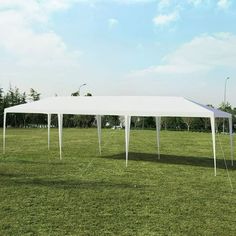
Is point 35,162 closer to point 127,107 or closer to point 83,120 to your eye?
point 127,107

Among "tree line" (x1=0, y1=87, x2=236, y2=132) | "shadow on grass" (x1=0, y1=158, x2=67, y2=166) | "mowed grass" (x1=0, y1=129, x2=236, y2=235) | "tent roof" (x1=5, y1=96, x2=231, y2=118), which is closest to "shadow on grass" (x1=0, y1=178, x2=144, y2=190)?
"mowed grass" (x1=0, y1=129, x2=236, y2=235)

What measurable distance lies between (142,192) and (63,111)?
5705 millimetres

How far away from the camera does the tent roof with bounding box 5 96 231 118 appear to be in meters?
11.9

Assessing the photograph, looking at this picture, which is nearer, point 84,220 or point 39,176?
point 84,220

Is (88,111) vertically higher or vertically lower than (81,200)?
higher

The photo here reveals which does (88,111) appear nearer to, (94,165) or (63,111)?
(63,111)

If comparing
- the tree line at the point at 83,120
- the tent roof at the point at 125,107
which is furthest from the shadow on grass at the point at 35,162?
the tree line at the point at 83,120

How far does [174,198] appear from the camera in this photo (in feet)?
28.1

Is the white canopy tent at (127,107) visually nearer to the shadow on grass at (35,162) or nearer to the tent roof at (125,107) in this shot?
the tent roof at (125,107)

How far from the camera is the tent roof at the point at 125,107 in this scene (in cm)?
1192

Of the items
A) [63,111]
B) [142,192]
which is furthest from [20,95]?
[142,192]

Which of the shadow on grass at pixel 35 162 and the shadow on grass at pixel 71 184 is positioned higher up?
the shadow on grass at pixel 35 162

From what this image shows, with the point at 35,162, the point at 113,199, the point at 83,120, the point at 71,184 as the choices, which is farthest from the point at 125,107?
the point at 83,120

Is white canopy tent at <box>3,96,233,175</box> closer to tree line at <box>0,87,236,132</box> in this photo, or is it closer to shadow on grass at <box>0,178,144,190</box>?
shadow on grass at <box>0,178,144,190</box>
